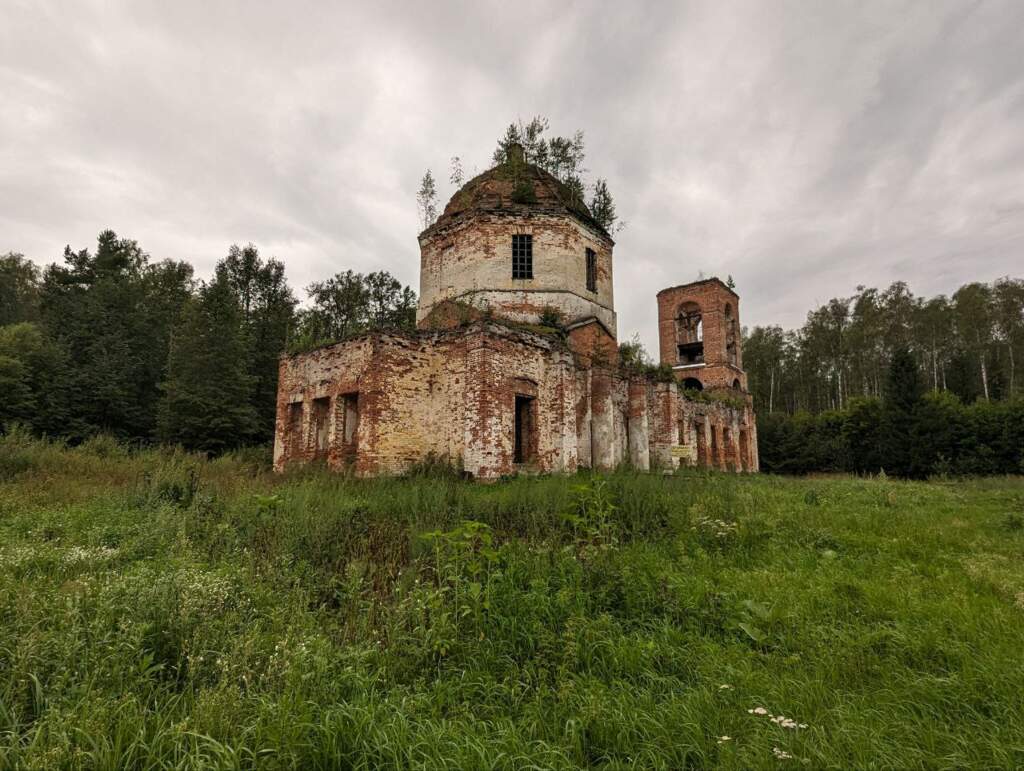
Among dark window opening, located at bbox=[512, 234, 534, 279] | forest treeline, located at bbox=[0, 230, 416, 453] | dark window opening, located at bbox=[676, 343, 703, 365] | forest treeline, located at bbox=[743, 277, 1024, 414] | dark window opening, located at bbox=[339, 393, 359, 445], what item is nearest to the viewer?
dark window opening, located at bbox=[339, 393, 359, 445]

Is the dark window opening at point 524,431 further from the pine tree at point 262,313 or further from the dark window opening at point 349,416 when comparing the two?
the pine tree at point 262,313

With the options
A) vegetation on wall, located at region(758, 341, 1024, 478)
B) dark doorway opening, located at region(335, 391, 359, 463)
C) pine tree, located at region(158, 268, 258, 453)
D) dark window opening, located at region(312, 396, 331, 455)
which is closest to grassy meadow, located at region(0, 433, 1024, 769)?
dark doorway opening, located at region(335, 391, 359, 463)

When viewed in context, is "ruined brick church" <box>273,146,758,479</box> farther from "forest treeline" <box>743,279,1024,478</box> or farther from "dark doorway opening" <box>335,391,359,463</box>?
"forest treeline" <box>743,279,1024,478</box>

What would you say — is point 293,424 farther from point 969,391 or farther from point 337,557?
point 969,391

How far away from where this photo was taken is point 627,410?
56.0 feet

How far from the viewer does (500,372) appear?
12891 millimetres

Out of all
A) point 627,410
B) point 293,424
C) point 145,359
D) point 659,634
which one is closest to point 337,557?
point 659,634

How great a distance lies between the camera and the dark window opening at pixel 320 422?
14.8 metres

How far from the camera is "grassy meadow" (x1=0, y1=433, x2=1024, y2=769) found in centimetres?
269

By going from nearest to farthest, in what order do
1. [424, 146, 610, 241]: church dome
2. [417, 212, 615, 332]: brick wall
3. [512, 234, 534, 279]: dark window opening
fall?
[417, 212, 615, 332]: brick wall < [512, 234, 534, 279]: dark window opening < [424, 146, 610, 241]: church dome

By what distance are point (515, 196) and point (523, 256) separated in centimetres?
235

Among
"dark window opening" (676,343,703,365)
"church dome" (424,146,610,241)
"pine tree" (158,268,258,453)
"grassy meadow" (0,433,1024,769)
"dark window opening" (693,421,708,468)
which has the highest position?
"church dome" (424,146,610,241)

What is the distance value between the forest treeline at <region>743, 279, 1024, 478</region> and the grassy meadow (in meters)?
28.0

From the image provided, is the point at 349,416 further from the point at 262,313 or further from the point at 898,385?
the point at 898,385
